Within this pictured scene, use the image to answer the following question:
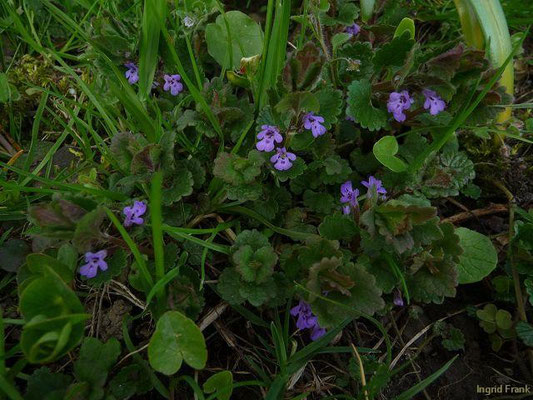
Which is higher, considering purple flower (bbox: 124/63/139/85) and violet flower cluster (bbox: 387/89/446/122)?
violet flower cluster (bbox: 387/89/446/122)

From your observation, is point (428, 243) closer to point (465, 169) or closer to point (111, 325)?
point (465, 169)

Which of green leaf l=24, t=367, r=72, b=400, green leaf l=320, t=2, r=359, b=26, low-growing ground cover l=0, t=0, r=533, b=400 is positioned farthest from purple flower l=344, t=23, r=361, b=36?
green leaf l=24, t=367, r=72, b=400

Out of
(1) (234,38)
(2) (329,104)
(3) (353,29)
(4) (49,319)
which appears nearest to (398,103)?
(2) (329,104)

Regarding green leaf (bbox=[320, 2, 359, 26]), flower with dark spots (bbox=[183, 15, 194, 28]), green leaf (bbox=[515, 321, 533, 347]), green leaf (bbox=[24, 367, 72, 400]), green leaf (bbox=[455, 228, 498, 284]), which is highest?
green leaf (bbox=[320, 2, 359, 26])

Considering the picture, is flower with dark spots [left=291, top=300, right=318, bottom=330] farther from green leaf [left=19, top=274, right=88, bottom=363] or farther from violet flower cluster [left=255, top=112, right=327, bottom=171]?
green leaf [left=19, top=274, right=88, bottom=363]

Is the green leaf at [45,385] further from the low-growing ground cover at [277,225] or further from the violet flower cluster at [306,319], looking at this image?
the violet flower cluster at [306,319]

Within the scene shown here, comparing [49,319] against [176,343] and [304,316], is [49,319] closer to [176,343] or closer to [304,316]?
[176,343]

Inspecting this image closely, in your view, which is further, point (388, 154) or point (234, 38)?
point (234, 38)

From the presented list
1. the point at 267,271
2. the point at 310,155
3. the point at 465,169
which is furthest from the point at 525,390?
the point at 310,155
